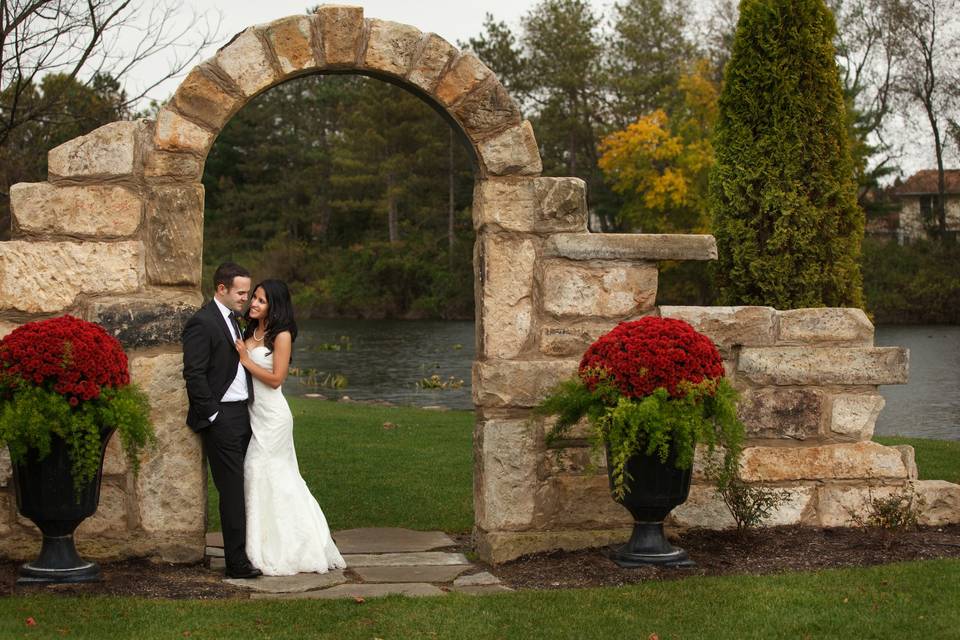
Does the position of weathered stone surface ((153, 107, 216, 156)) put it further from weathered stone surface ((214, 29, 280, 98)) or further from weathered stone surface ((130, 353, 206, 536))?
weathered stone surface ((130, 353, 206, 536))

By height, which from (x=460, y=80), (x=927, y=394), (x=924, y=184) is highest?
(x=924, y=184)

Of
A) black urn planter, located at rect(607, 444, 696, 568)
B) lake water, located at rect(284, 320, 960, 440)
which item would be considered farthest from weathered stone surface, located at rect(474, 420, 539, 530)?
lake water, located at rect(284, 320, 960, 440)

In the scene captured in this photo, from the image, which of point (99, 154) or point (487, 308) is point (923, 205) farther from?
point (99, 154)

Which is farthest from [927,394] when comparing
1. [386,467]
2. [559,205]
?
[559,205]

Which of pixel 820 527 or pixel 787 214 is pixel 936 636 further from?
pixel 787 214

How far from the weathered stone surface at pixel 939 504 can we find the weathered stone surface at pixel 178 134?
4.78 metres

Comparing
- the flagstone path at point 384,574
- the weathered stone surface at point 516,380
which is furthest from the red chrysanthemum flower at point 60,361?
the weathered stone surface at point 516,380

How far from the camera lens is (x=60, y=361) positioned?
5.17m

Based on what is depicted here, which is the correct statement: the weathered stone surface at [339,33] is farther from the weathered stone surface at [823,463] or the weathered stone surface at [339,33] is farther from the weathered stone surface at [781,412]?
the weathered stone surface at [823,463]

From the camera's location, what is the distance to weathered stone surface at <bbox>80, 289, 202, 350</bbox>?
5828 millimetres

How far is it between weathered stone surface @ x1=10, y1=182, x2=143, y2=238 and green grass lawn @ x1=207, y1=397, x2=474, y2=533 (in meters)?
2.64

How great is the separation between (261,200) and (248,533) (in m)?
42.4

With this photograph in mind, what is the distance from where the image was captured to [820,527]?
21.2 ft

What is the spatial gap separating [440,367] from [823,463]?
1667 centimetres
